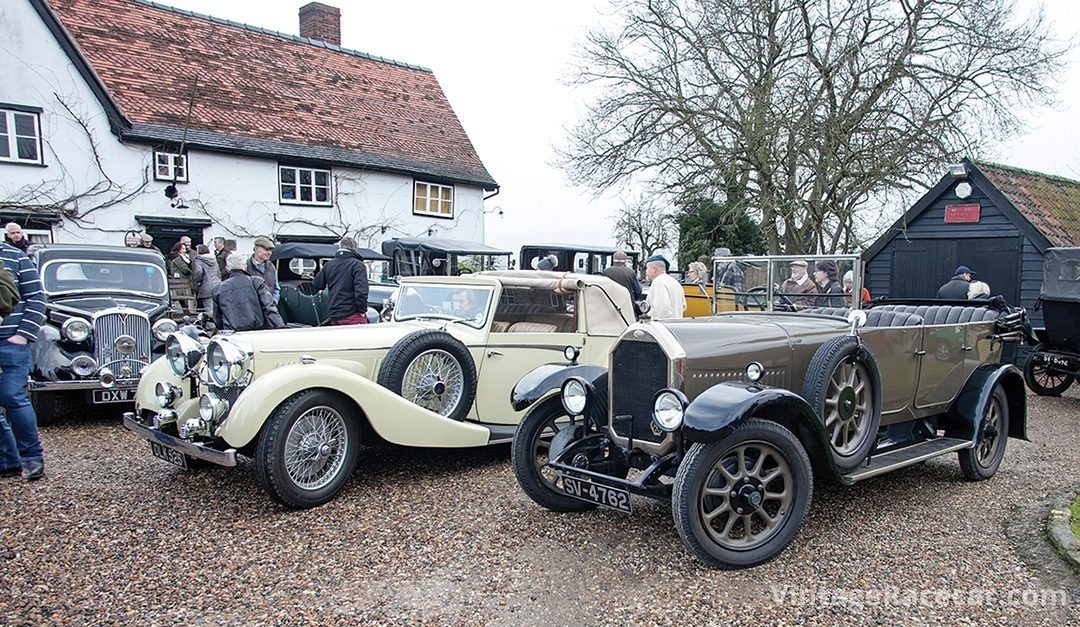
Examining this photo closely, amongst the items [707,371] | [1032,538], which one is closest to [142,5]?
[707,371]

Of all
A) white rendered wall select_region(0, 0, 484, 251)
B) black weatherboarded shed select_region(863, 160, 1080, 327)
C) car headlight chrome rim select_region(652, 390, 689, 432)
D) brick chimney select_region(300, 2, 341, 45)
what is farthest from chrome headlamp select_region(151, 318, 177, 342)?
brick chimney select_region(300, 2, 341, 45)

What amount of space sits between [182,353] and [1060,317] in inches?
387

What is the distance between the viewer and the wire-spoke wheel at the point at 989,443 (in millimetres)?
5633

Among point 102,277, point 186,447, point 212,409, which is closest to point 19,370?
point 186,447

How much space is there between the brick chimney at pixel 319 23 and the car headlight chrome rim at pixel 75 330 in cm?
1935

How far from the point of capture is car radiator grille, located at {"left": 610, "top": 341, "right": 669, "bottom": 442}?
4434mm

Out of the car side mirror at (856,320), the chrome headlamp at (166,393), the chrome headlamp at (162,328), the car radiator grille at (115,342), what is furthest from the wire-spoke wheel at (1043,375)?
the car radiator grille at (115,342)

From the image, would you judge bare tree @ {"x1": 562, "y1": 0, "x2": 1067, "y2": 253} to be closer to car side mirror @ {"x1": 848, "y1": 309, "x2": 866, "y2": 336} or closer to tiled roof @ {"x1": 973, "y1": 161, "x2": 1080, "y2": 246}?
tiled roof @ {"x1": 973, "y1": 161, "x2": 1080, "y2": 246}

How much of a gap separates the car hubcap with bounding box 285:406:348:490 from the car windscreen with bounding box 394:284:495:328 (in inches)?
61.6

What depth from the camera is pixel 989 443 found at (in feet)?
19.5

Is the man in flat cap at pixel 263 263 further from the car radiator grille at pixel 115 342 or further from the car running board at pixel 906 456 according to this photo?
the car running board at pixel 906 456

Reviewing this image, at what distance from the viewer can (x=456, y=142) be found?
24.1 metres

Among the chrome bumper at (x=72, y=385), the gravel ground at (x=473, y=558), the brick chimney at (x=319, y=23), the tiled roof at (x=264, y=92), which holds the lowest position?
the gravel ground at (x=473, y=558)

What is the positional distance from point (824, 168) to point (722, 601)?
46.1ft
